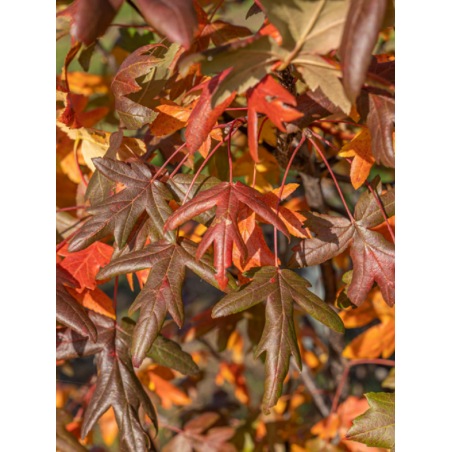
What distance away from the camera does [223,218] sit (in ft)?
1.72

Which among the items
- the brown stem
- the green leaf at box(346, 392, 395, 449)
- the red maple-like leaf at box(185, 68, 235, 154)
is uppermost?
the red maple-like leaf at box(185, 68, 235, 154)

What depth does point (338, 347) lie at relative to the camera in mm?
1116

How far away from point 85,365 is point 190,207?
1.51m

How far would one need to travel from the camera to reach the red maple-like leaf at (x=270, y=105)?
0.42 m

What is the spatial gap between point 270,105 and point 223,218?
0.17 m

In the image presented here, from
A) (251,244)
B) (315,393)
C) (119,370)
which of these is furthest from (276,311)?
(315,393)

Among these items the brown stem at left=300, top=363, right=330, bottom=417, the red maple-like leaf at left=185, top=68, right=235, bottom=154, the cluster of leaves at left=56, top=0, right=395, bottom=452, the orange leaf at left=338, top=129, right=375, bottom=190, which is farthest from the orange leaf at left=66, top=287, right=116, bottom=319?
the brown stem at left=300, top=363, right=330, bottom=417

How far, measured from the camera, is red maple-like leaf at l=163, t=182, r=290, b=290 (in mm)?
512

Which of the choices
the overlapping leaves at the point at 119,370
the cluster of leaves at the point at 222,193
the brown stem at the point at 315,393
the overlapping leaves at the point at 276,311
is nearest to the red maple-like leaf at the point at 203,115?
the cluster of leaves at the point at 222,193

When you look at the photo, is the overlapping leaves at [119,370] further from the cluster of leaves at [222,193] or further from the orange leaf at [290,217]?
the orange leaf at [290,217]

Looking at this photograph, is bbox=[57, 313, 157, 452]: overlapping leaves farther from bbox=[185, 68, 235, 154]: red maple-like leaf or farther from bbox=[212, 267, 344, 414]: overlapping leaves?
bbox=[185, 68, 235, 154]: red maple-like leaf

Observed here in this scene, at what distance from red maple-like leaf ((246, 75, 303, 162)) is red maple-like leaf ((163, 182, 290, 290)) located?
0.11m

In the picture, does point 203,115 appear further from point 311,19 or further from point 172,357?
point 172,357

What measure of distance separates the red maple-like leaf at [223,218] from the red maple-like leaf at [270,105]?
0.11 metres
